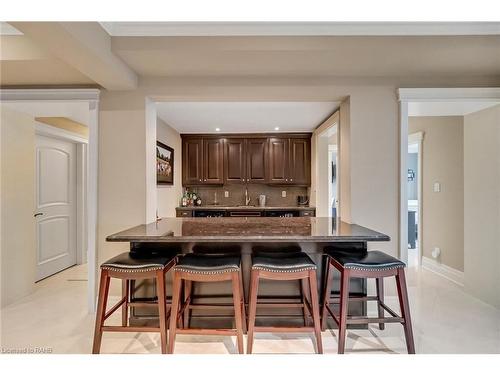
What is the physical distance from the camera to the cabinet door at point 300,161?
5.04 meters

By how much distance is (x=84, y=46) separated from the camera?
1808 mm

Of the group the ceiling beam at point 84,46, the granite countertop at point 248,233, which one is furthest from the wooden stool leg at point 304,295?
the ceiling beam at point 84,46

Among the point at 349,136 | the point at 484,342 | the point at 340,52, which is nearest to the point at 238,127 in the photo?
the point at 349,136

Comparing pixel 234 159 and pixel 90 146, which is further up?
pixel 234 159

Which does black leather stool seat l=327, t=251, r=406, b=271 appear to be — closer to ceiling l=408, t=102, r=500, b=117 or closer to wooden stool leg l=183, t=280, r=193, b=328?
wooden stool leg l=183, t=280, r=193, b=328

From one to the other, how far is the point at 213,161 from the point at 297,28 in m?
3.29

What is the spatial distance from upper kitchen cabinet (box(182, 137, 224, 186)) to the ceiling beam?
8.62 feet

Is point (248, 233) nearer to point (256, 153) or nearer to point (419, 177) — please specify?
point (256, 153)

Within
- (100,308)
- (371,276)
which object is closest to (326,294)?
(371,276)

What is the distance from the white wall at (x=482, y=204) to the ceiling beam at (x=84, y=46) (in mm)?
3486

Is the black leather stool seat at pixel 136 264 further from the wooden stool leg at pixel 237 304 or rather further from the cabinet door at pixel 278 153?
the cabinet door at pixel 278 153

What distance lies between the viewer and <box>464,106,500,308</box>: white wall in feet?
9.06
